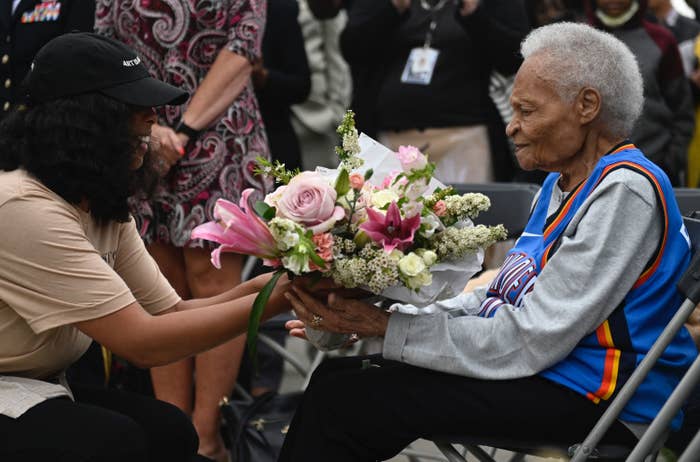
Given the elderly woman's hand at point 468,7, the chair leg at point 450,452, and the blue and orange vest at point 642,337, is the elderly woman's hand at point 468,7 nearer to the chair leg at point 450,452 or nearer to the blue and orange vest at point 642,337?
the blue and orange vest at point 642,337

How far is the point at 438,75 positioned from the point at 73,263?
9.35 ft

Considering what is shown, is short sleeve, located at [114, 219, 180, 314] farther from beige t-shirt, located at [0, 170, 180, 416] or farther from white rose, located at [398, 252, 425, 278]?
white rose, located at [398, 252, 425, 278]

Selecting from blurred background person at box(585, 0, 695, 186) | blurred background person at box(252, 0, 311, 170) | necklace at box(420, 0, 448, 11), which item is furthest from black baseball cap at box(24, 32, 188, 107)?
blurred background person at box(585, 0, 695, 186)

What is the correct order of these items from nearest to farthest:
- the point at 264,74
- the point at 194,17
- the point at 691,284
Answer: the point at 691,284, the point at 194,17, the point at 264,74

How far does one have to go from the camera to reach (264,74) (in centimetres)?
554

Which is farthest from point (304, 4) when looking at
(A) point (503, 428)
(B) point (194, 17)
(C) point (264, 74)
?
(A) point (503, 428)

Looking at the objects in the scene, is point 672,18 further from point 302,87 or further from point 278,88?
point 278,88

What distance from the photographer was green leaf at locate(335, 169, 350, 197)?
2.83m

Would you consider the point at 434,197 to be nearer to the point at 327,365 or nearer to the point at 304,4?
the point at 327,365

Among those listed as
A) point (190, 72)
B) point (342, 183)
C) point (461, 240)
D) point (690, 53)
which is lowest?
point (690, 53)

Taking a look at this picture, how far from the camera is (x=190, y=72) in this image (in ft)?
14.9

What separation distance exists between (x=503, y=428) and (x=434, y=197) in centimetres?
62

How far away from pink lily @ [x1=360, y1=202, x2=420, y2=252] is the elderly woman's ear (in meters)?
0.68

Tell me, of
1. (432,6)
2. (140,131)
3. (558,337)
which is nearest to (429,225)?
(558,337)
